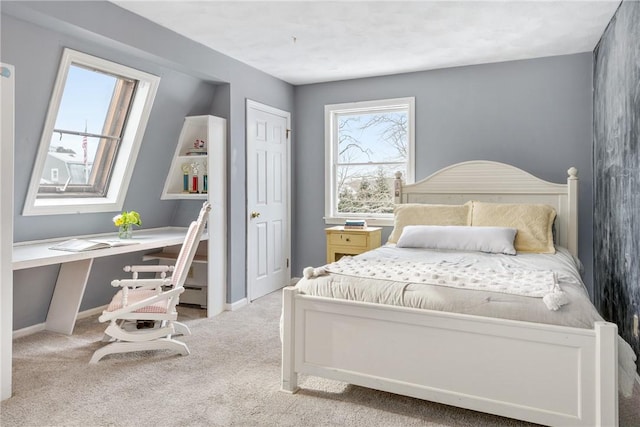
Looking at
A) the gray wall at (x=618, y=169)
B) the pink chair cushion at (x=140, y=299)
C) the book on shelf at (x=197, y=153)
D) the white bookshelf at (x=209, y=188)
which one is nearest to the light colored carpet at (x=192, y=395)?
the pink chair cushion at (x=140, y=299)

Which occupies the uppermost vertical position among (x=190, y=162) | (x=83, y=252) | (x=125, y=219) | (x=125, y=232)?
(x=190, y=162)

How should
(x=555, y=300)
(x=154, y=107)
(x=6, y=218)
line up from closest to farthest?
(x=555, y=300), (x=6, y=218), (x=154, y=107)

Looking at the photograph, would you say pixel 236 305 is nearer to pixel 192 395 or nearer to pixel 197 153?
pixel 197 153

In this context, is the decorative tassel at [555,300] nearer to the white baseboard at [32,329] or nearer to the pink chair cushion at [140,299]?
the pink chair cushion at [140,299]

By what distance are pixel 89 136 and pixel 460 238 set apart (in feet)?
10.8

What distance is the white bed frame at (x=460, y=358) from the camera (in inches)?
77.7

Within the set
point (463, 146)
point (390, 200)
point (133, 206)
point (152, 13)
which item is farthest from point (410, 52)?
point (133, 206)

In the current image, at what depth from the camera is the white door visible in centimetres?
474

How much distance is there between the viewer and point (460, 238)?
12.0 feet

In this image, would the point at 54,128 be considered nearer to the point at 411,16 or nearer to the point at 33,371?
the point at 33,371

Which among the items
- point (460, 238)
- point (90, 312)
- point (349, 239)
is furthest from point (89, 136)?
point (460, 238)

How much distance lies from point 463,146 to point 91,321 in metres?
4.03

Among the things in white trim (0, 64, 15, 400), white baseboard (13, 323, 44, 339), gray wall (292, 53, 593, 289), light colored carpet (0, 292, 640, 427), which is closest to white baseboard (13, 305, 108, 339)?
white baseboard (13, 323, 44, 339)

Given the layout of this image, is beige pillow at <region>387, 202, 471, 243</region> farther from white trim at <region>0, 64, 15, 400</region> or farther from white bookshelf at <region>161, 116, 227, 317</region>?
white trim at <region>0, 64, 15, 400</region>
